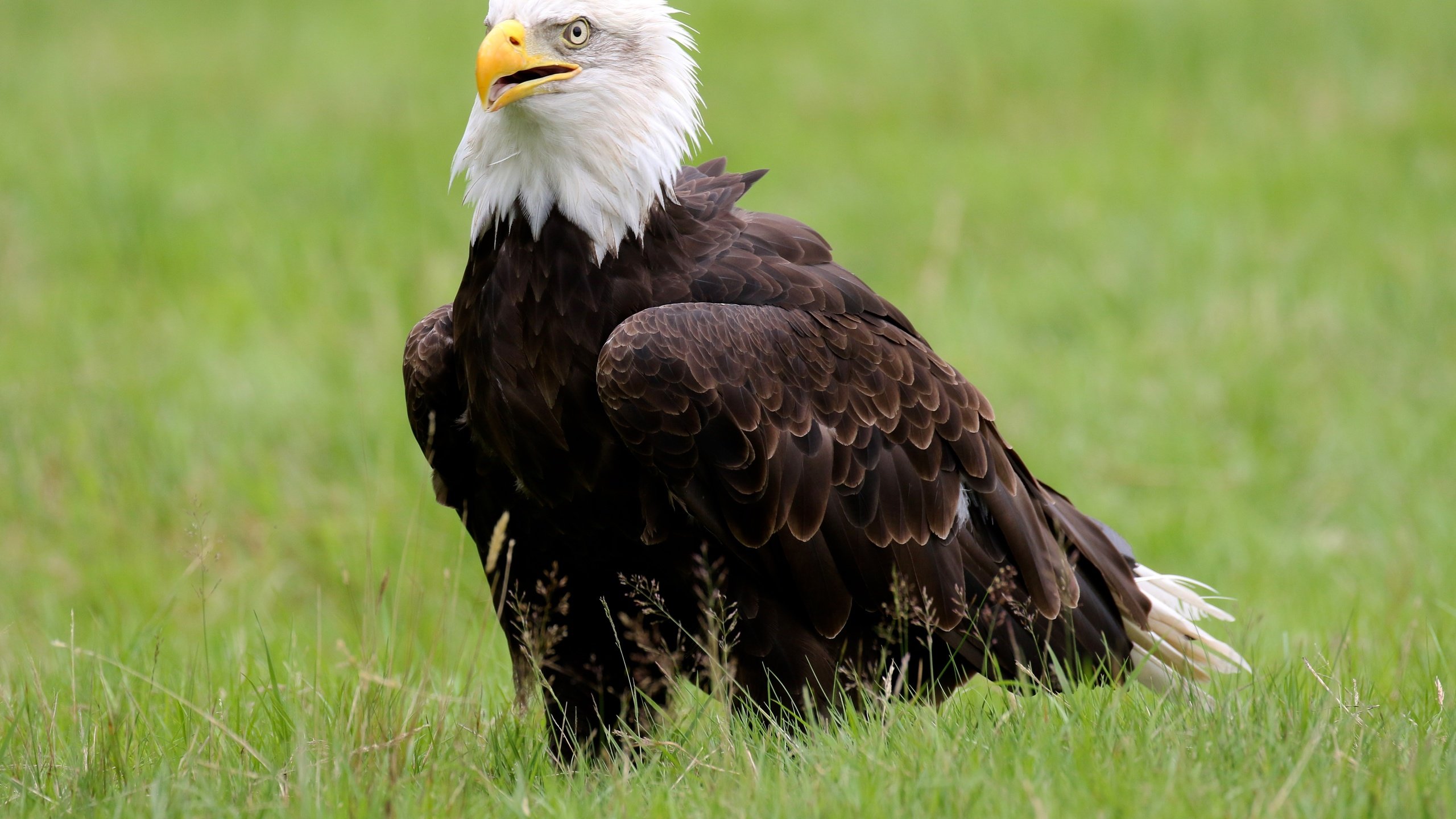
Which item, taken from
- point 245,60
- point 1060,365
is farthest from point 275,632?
point 245,60

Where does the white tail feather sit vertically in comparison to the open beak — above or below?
below

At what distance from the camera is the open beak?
160 inches

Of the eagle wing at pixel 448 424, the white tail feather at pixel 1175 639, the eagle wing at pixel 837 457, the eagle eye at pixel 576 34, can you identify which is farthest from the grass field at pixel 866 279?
the eagle eye at pixel 576 34

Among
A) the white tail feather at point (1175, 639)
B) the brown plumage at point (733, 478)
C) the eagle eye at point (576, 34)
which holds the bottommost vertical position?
the white tail feather at point (1175, 639)

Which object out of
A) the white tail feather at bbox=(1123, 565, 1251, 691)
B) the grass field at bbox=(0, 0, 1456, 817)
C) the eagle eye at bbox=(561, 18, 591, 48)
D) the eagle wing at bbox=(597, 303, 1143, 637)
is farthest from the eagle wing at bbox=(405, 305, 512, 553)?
the white tail feather at bbox=(1123, 565, 1251, 691)

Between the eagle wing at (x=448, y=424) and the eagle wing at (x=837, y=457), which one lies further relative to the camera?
the eagle wing at (x=448, y=424)

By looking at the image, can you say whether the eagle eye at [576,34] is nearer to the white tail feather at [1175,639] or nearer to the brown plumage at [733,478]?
the brown plumage at [733,478]

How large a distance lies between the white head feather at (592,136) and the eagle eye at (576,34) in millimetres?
19

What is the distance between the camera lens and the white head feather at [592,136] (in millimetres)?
4250

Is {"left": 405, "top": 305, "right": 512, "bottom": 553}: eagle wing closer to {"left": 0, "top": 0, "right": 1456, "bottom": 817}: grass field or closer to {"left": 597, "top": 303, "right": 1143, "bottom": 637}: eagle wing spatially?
{"left": 0, "top": 0, "right": 1456, "bottom": 817}: grass field

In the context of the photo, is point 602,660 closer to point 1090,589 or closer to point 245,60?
point 1090,589

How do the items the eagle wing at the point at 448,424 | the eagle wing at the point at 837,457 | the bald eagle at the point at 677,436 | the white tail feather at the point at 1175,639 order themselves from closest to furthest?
the eagle wing at the point at 837,457
the bald eagle at the point at 677,436
the eagle wing at the point at 448,424
the white tail feather at the point at 1175,639

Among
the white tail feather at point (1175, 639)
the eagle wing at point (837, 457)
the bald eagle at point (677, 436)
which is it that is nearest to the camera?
the eagle wing at point (837, 457)

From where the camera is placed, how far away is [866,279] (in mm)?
10820
